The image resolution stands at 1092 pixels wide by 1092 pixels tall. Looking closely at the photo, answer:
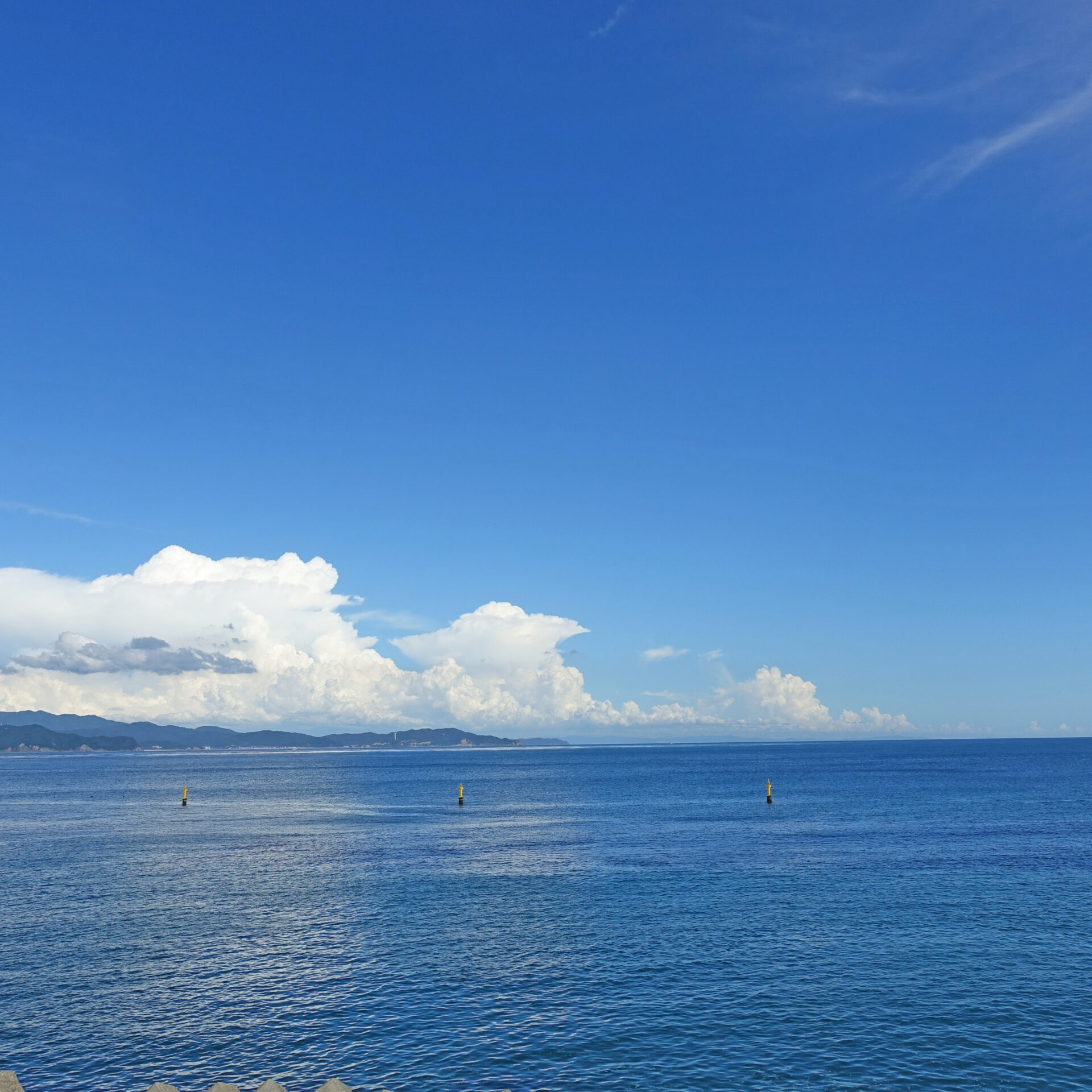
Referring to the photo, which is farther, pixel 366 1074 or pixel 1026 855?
pixel 1026 855

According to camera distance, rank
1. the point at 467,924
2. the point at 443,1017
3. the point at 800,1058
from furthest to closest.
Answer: the point at 467,924, the point at 443,1017, the point at 800,1058

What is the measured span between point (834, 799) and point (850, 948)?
105651mm

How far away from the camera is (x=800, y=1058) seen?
34875mm

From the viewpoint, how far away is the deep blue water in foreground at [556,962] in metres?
35.0

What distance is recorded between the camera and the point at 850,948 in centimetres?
4981

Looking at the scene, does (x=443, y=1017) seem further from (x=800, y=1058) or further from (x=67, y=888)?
(x=67, y=888)

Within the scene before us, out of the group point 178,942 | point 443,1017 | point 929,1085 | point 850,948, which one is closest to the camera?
point 929,1085

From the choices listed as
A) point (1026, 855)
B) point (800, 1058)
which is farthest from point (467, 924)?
point (1026, 855)

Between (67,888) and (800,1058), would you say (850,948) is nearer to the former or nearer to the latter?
(800,1058)

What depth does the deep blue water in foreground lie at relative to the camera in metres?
35.0

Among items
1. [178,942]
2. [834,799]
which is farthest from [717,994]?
[834,799]

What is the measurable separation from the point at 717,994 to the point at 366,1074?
58.7ft

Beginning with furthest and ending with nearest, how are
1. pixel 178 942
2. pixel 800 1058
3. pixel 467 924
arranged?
1. pixel 467 924
2. pixel 178 942
3. pixel 800 1058

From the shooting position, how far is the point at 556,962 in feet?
159
